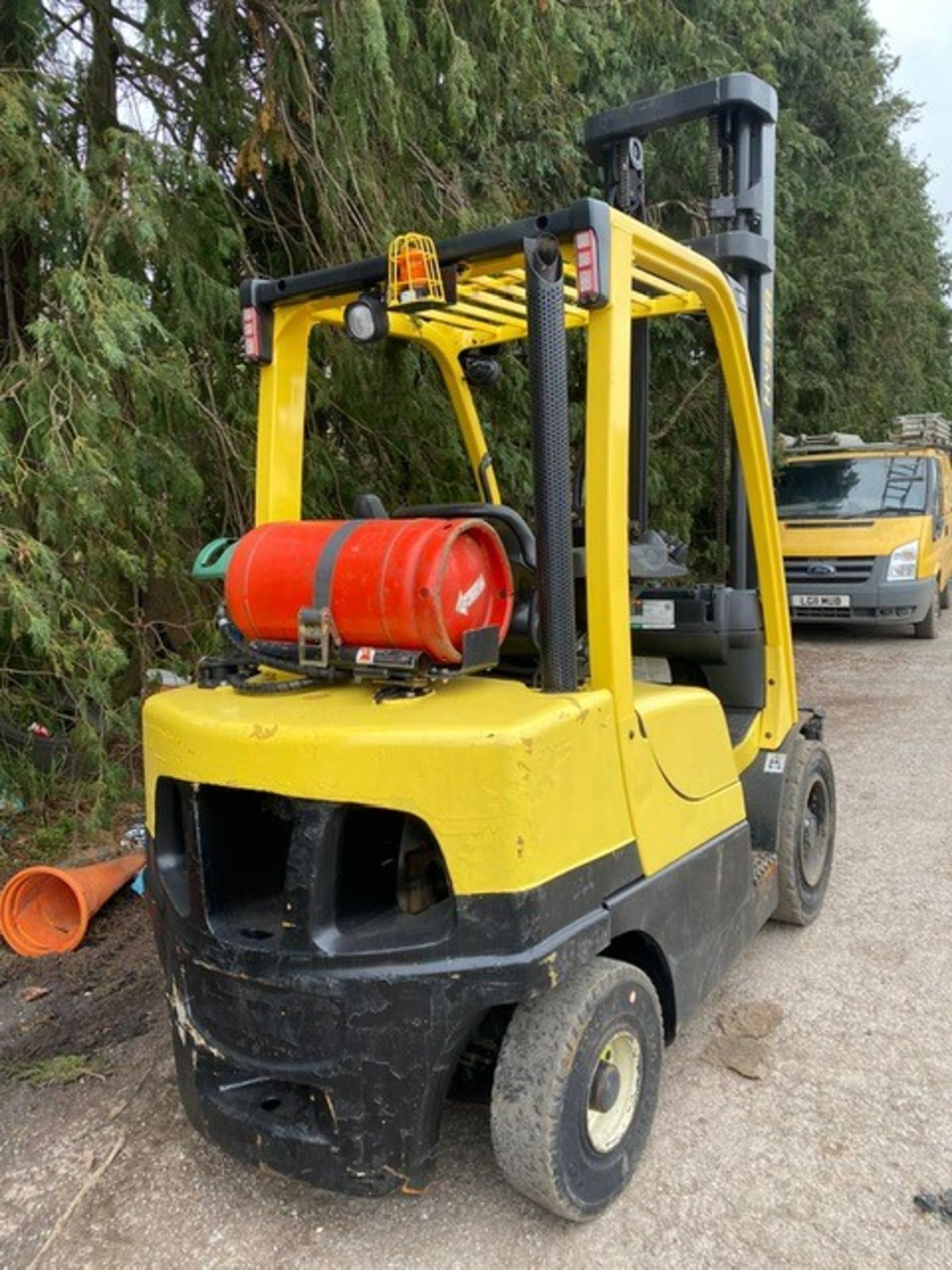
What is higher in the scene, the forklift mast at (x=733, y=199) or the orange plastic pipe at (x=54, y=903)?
the forklift mast at (x=733, y=199)

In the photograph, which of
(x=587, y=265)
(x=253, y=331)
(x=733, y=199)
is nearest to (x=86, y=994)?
(x=253, y=331)

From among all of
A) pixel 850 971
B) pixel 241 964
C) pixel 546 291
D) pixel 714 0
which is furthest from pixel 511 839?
pixel 714 0

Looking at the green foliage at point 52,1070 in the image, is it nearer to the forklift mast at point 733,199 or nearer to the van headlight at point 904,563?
the forklift mast at point 733,199

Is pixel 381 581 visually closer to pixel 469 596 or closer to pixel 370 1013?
pixel 469 596

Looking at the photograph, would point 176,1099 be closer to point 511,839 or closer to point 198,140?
point 511,839

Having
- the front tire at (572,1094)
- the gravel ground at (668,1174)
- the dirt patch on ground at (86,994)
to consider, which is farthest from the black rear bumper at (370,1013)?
the dirt patch on ground at (86,994)

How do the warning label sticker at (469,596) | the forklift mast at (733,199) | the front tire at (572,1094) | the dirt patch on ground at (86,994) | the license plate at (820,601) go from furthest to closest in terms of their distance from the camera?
the license plate at (820,601) < the forklift mast at (733,199) < the dirt patch on ground at (86,994) < the warning label sticker at (469,596) < the front tire at (572,1094)

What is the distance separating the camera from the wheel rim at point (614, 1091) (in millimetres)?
2551

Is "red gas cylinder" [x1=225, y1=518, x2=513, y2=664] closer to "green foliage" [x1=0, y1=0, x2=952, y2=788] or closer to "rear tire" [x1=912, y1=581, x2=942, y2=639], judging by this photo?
"green foliage" [x1=0, y1=0, x2=952, y2=788]

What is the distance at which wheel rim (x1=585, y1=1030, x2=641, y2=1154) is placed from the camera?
2551 millimetres

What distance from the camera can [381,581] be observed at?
247cm

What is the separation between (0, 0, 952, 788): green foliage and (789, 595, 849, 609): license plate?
18.7ft

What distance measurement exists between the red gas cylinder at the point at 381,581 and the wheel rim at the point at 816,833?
201 cm

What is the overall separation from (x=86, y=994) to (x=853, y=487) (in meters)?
10.6
